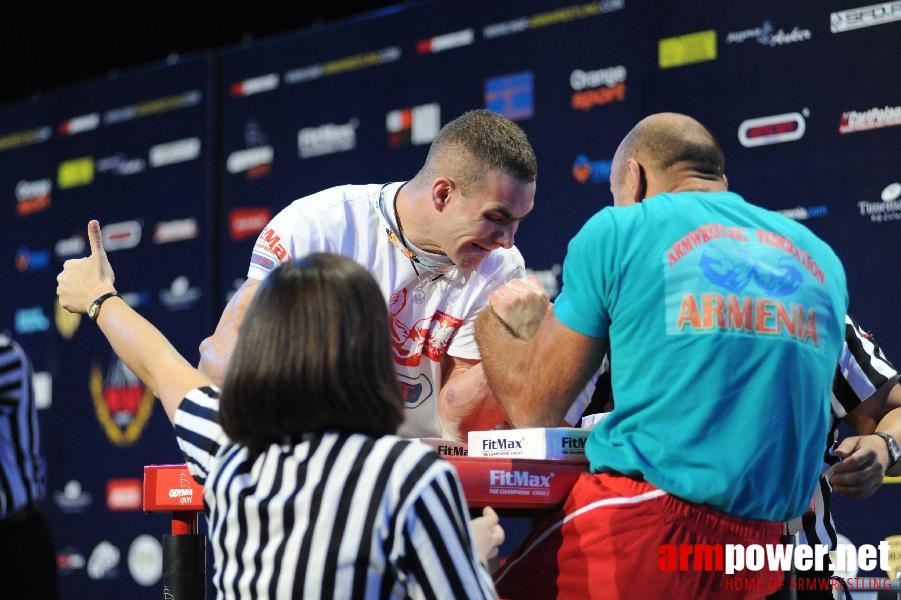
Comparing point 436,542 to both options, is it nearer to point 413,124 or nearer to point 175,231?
point 413,124

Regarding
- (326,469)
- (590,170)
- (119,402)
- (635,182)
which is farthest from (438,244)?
(119,402)

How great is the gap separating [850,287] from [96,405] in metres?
3.99

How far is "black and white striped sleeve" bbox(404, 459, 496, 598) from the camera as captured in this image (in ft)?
4.14

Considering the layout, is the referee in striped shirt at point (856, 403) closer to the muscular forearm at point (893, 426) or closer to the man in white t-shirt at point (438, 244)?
the muscular forearm at point (893, 426)

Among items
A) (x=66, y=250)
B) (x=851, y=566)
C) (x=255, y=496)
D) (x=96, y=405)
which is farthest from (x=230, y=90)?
(x=255, y=496)

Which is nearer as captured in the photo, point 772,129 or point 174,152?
point 772,129

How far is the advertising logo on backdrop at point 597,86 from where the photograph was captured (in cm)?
441

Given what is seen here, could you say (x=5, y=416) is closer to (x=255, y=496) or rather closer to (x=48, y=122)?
(x=255, y=496)

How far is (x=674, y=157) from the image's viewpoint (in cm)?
193

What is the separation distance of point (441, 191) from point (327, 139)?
295cm

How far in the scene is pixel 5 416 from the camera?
3678mm

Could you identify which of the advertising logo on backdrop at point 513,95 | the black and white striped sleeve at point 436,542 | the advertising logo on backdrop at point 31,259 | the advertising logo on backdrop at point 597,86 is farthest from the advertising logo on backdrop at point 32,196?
the black and white striped sleeve at point 436,542

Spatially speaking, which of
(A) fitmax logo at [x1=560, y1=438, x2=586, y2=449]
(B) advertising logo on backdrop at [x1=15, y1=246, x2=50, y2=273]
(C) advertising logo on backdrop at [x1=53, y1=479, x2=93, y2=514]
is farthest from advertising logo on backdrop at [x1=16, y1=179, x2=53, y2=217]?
(A) fitmax logo at [x1=560, y1=438, x2=586, y2=449]

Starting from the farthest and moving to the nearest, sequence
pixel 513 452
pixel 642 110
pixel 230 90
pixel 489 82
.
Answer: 1. pixel 230 90
2. pixel 489 82
3. pixel 642 110
4. pixel 513 452
